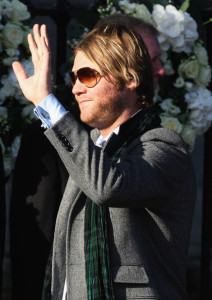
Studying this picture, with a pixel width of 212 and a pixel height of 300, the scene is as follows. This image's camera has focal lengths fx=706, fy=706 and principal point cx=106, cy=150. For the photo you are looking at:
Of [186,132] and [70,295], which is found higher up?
[186,132]

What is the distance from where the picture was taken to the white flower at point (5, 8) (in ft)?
11.5

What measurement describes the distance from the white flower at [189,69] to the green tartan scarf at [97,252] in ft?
5.17

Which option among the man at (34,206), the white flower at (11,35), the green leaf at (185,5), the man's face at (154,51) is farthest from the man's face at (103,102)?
the green leaf at (185,5)

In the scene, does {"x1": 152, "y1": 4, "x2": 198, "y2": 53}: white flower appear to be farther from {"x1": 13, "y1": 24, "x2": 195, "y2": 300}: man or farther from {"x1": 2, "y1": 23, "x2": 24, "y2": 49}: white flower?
{"x1": 13, "y1": 24, "x2": 195, "y2": 300}: man

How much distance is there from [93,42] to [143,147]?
0.41 metres

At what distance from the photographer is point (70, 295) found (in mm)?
2244

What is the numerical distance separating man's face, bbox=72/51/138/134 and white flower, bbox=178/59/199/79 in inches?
56.4

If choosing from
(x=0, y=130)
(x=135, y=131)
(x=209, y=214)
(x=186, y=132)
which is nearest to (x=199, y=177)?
(x=209, y=214)

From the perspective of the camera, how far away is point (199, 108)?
146 inches

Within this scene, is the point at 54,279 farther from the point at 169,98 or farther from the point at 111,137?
the point at 169,98

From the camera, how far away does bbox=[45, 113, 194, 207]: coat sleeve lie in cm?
207

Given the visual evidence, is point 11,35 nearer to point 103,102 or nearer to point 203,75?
point 203,75

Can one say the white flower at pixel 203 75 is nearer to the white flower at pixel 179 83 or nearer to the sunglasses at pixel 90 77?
the white flower at pixel 179 83

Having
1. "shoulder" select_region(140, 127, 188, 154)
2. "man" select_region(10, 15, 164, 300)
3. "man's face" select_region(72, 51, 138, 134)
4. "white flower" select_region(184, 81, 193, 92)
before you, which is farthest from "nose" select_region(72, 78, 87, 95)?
"white flower" select_region(184, 81, 193, 92)
